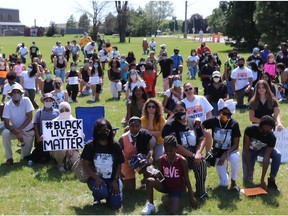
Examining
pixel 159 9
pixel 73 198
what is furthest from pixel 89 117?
pixel 159 9

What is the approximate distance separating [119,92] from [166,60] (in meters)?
2.15

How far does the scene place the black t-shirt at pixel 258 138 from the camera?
22.9 ft

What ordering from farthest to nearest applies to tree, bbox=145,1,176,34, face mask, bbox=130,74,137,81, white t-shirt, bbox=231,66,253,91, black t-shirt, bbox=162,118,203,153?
tree, bbox=145,1,176,34
white t-shirt, bbox=231,66,253,91
face mask, bbox=130,74,137,81
black t-shirt, bbox=162,118,203,153

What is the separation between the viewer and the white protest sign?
7.86 metres

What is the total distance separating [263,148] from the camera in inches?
283

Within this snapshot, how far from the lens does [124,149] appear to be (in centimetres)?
704

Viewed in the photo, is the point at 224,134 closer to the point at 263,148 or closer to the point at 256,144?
the point at 256,144

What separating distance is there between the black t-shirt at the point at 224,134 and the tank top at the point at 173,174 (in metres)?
1.16

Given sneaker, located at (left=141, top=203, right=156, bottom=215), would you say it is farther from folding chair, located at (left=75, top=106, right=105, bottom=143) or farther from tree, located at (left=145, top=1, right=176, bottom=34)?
tree, located at (left=145, top=1, right=176, bottom=34)

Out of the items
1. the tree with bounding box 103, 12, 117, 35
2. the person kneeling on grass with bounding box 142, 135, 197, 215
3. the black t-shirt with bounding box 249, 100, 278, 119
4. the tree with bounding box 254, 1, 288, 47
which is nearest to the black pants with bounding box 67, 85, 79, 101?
the black t-shirt with bounding box 249, 100, 278, 119

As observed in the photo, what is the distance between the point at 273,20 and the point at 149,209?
30775mm

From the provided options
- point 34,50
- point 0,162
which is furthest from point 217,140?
point 34,50

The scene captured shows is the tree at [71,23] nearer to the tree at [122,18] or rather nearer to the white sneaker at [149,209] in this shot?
the tree at [122,18]

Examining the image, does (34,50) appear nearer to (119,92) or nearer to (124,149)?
(119,92)
